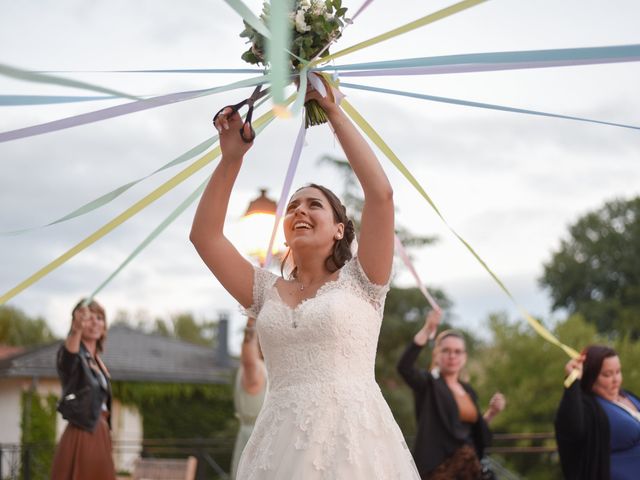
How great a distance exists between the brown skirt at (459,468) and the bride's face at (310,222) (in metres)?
3.14

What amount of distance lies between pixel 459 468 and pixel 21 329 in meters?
37.4

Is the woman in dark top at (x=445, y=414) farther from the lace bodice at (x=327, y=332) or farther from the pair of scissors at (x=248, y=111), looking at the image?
the pair of scissors at (x=248, y=111)

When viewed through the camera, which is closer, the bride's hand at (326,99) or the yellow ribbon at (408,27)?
the yellow ribbon at (408,27)

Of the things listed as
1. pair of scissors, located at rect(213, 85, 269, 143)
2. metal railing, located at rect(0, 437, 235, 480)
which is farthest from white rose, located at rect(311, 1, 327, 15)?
metal railing, located at rect(0, 437, 235, 480)

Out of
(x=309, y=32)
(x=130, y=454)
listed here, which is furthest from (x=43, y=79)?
(x=130, y=454)

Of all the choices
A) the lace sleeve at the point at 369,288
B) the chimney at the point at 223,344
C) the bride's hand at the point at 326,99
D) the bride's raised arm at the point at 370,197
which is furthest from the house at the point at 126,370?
the bride's hand at the point at 326,99

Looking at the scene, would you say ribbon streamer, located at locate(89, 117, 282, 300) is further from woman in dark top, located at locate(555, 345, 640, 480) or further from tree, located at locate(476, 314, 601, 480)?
tree, located at locate(476, 314, 601, 480)

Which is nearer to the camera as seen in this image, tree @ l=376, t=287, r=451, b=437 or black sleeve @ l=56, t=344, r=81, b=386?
black sleeve @ l=56, t=344, r=81, b=386

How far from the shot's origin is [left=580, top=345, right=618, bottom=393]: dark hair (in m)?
5.38

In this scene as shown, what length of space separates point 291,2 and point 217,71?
0.39m

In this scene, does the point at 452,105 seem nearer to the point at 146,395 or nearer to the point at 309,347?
the point at 309,347

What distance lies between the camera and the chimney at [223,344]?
28078 millimetres

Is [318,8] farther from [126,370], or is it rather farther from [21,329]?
[21,329]

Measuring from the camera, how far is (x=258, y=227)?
18.7ft
